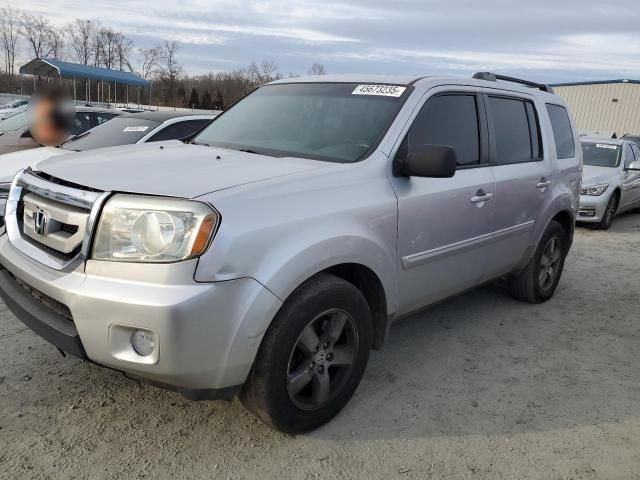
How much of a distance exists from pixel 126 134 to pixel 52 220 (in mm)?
4352

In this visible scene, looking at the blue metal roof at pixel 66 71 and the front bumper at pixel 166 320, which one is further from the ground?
the blue metal roof at pixel 66 71

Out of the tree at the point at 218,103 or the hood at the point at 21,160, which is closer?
the hood at the point at 21,160

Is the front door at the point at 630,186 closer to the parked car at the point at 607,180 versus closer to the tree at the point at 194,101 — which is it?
the parked car at the point at 607,180

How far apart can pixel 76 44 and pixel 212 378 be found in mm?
64555

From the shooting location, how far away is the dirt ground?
260 centimetres

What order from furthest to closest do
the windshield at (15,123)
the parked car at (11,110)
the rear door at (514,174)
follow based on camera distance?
the parked car at (11,110)
the windshield at (15,123)
the rear door at (514,174)

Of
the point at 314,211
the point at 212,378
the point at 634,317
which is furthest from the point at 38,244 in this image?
the point at 634,317

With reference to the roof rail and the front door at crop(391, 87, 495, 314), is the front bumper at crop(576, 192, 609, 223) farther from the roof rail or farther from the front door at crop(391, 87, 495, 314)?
the front door at crop(391, 87, 495, 314)

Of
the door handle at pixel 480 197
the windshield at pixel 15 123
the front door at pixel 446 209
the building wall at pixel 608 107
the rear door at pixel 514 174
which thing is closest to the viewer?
the front door at pixel 446 209

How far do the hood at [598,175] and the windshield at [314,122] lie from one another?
7345 mm

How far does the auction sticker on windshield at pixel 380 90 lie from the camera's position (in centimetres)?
341

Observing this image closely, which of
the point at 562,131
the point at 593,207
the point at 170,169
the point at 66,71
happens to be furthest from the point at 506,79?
the point at 66,71

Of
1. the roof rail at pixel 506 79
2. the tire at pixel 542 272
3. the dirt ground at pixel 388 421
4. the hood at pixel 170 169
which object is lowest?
the dirt ground at pixel 388 421

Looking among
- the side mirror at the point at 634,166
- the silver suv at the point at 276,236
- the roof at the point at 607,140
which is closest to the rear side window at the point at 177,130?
the silver suv at the point at 276,236
